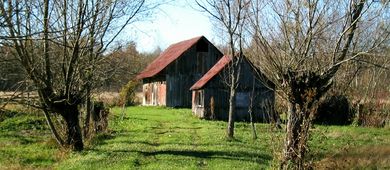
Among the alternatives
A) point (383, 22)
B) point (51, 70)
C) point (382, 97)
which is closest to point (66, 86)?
point (51, 70)

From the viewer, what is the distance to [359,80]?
144 feet

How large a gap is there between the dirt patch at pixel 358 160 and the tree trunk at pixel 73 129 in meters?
8.27

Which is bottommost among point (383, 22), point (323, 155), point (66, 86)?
point (323, 155)

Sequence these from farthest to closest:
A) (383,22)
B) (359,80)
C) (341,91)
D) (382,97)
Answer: (359,80)
(382,97)
(341,91)
(383,22)

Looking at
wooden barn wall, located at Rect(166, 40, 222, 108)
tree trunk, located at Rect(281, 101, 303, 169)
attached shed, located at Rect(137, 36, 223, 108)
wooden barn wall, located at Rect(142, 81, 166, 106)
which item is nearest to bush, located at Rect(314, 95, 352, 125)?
attached shed, located at Rect(137, 36, 223, 108)

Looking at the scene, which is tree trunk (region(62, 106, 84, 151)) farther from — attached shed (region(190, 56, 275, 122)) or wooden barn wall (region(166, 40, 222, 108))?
wooden barn wall (region(166, 40, 222, 108))

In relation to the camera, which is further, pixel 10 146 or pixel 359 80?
pixel 359 80

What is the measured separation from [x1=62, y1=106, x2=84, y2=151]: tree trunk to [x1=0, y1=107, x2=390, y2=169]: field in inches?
18.5

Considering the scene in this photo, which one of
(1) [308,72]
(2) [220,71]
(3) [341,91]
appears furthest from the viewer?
(2) [220,71]

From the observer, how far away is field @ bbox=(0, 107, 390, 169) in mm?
13977

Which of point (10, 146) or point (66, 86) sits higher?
point (66, 86)

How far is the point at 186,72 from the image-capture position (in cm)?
4634

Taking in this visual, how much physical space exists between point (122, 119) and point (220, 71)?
783 centimetres

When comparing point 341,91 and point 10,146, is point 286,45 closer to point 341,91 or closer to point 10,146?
point 10,146
